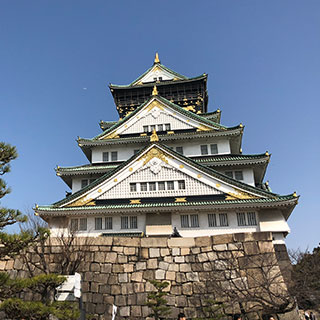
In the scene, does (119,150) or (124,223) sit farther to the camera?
(119,150)

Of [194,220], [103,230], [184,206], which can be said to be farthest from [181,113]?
[103,230]

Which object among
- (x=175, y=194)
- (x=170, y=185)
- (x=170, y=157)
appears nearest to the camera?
(x=175, y=194)

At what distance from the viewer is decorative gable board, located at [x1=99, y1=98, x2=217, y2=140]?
25.6 meters

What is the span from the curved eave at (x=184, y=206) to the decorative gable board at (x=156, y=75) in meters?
18.4

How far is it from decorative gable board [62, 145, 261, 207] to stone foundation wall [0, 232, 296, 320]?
20.8 ft

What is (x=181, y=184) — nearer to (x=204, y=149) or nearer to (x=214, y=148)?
(x=204, y=149)

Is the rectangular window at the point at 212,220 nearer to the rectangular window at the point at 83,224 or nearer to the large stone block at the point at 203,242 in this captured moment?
the large stone block at the point at 203,242

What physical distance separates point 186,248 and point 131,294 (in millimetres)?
2891

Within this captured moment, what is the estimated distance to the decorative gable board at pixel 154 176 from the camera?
19203 millimetres

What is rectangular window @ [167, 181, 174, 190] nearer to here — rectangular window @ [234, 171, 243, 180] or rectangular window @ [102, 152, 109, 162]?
rectangular window @ [234, 171, 243, 180]

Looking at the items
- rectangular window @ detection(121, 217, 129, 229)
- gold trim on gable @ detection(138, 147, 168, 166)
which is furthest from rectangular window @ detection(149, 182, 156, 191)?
rectangular window @ detection(121, 217, 129, 229)

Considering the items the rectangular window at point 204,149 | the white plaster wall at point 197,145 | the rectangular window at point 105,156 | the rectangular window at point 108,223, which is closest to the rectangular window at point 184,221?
the rectangular window at point 108,223

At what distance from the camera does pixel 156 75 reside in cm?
3375

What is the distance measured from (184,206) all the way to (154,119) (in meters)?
10.4
